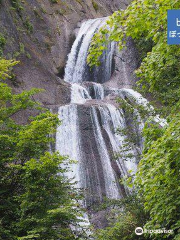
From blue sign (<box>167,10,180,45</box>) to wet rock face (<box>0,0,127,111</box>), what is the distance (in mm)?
14190

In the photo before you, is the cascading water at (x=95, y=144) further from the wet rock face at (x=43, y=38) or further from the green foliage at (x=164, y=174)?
the green foliage at (x=164, y=174)

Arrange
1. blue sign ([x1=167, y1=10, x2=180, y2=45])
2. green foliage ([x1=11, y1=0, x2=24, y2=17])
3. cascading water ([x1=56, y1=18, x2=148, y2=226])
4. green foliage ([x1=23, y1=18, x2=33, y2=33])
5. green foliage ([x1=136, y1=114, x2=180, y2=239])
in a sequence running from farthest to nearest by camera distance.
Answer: green foliage ([x1=23, y1=18, x2=33, y2=33]) → green foliage ([x1=11, y1=0, x2=24, y2=17]) → cascading water ([x1=56, y1=18, x2=148, y2=226]) → blue sign ([x1=167, y1=10, x2=180, y2=45]) → green foliage ([x1=136, y1=114, x2=180, y2=239])

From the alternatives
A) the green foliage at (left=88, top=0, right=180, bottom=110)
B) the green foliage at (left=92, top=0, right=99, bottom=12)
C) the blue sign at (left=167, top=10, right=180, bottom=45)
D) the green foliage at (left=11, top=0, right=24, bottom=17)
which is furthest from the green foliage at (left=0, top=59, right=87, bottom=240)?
the green foliage at (left=92, top=0, right=99, bottom=12)

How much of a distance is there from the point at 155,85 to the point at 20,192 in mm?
3952

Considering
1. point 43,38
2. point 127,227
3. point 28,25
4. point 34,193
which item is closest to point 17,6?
point 28,25

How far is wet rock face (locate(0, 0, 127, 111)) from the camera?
1903cm

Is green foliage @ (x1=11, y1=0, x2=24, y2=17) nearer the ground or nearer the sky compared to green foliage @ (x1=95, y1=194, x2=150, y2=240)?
nearer the sky

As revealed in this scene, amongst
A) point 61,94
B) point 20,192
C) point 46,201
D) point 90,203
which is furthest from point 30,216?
point 61,94

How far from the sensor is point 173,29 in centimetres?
439

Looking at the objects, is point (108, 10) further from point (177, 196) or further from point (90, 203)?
point (177, 196)

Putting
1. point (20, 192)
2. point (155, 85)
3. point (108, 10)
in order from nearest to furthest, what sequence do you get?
point (155, 85), point (20, 192), point (108, 10)

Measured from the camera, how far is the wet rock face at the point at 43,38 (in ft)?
62.4

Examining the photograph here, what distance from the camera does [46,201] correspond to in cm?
658

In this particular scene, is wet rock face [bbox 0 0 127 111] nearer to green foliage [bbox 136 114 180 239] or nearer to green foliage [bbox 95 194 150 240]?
green foliage [bbox 95 194 150 240]
